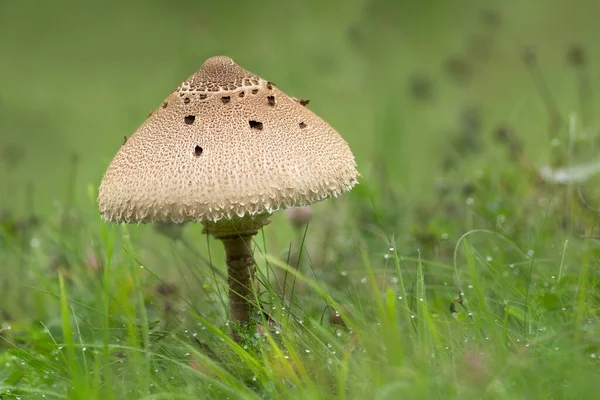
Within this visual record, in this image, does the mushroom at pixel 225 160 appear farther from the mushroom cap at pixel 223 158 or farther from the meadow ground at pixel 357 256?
the meadow ground at pixel 357 256

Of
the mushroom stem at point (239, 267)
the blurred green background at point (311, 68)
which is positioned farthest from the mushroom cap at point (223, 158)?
the blurred green background at point (311, 68)

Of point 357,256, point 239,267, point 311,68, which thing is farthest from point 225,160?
point 311,68

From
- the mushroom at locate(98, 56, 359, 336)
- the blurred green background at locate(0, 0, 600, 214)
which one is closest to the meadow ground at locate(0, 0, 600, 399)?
the blurred green background at locate(0, 0, 600, 214)

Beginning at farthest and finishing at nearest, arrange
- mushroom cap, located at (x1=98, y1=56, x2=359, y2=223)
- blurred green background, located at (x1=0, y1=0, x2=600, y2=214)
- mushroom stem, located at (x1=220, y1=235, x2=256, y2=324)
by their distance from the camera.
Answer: blurred green background, located at (x1=0, y1=0, x2=600, y2=214) → mushroom stem, located at (x1=220, y1=235, x2=256, y2=324) → mushroom cap, located at (x1=98, y1=56, x2=359, y2=223)

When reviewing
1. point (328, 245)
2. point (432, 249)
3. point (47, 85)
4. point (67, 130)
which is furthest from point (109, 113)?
point (432, 249)

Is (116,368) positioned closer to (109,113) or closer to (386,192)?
(386,192)

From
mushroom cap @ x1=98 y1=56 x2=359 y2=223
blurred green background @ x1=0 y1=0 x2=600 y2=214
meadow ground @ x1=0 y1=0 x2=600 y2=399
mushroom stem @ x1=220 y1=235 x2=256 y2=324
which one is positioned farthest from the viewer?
blurred green background @ x1=0 y1=0 x2=600 y2=214

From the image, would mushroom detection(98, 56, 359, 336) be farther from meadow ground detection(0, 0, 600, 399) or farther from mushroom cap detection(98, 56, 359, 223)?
meadow ground detection(0, 0, 600, 399)
